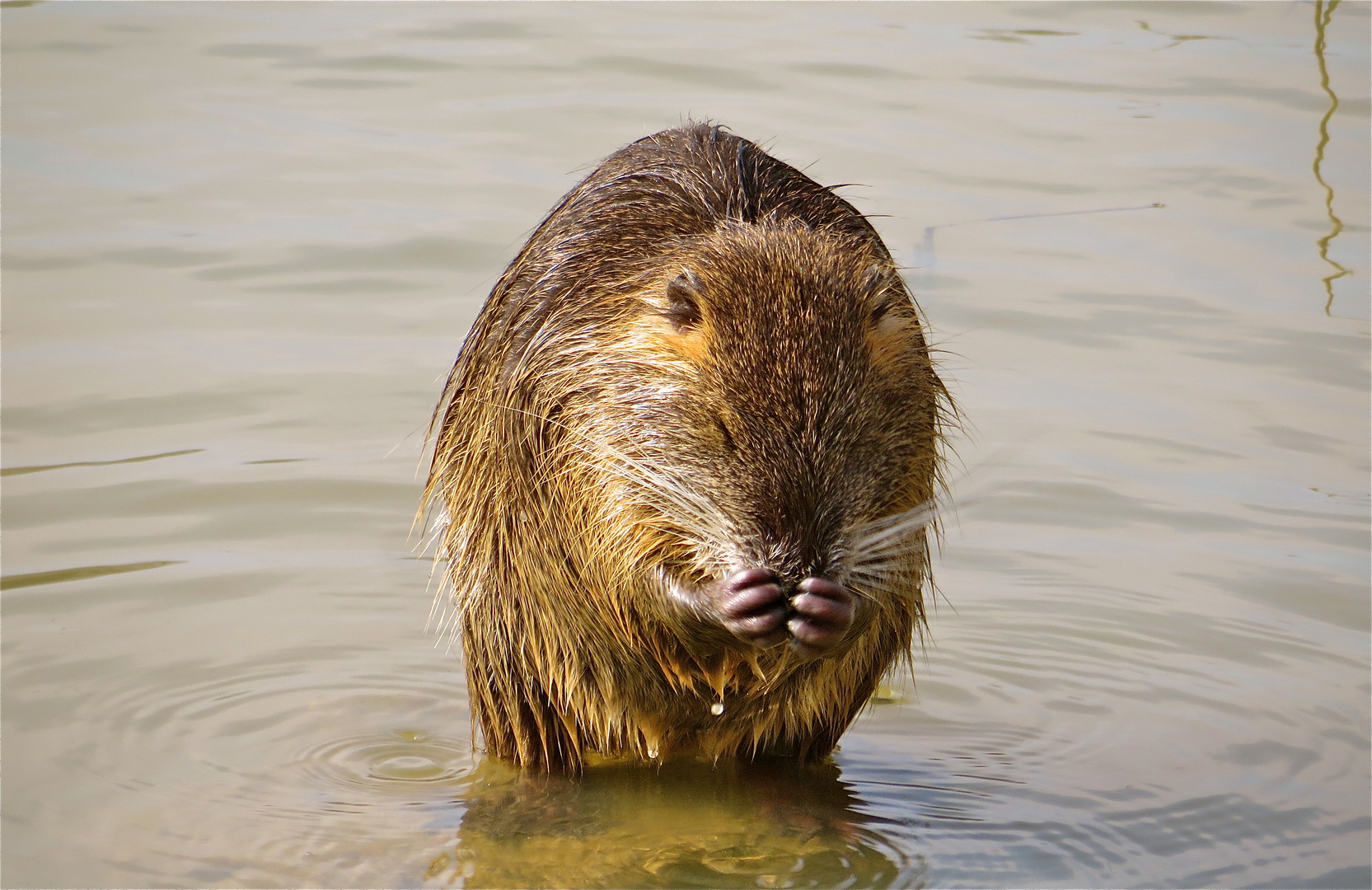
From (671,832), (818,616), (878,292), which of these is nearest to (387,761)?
(671,832)

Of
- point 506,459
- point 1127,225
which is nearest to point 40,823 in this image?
point 506,459

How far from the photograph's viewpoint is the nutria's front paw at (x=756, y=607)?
10.3 ft

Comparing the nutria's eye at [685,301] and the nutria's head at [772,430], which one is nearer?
the nutria's head at [772,430]

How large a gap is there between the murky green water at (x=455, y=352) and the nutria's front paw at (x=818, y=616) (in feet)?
2.02

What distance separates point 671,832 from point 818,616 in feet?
2.65

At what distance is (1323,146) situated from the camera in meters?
8.47

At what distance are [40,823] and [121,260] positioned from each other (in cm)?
392

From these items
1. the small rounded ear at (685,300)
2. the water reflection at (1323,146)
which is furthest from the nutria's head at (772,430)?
the water reflection at (1323,146)

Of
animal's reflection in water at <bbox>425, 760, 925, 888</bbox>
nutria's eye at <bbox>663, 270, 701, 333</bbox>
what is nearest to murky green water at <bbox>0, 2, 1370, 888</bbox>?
animal's reflection in water at <bbox>425, 760, 925, 888</bbox>

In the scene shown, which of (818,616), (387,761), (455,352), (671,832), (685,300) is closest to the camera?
(818,616)

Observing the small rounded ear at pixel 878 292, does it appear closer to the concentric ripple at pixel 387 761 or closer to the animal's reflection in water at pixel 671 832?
the animal's reflection in water at pixel 671 832

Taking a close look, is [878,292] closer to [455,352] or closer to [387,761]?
[387,761]

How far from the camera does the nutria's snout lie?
10.2 ft

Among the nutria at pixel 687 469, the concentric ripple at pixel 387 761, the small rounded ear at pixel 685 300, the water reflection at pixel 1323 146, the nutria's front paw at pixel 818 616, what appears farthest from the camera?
the water reflection at pixel 1323 146
